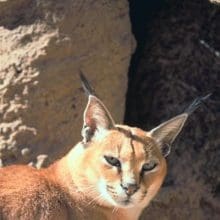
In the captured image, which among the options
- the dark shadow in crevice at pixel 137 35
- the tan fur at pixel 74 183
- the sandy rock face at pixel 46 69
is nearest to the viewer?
the tan fur at pixel 74 183

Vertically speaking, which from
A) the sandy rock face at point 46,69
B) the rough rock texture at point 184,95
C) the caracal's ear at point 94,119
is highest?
the caracal's ear at point 94,119

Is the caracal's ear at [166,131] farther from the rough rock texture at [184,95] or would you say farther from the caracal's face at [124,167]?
the rough rock texture at [184,95]

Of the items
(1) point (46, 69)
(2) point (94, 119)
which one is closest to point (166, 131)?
(2) point (94, 119)

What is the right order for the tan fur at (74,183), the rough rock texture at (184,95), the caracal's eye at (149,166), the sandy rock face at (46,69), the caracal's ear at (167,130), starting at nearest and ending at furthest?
the tan fur at (74,183) < the caracal's eye at (149,166) < the caracal's ear at (167,130) < the sandy rock face at (46,69) < the rough rock texture at (184,95)

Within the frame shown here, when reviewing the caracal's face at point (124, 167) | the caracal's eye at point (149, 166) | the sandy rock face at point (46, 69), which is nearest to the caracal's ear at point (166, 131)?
the caracal's face at point (124, 167)

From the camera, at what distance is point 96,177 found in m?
6.94

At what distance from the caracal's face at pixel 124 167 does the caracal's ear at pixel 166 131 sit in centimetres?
11

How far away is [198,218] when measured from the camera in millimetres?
8852

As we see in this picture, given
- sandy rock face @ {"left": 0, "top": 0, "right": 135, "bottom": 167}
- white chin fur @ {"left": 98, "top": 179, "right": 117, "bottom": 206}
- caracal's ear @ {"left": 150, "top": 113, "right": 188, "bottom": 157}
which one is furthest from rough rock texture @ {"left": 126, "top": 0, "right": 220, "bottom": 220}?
white chin fur @ {"left": 98, "top": 179, "right": 117, "bottom": 206}

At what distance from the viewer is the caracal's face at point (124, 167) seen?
22.2 ft

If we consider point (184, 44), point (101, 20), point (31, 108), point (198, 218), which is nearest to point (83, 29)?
point (101, 20)

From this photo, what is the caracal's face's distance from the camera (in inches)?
267

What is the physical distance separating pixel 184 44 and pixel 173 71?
33 cm

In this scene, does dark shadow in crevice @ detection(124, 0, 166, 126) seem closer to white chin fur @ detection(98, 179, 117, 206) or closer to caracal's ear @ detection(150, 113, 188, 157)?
caracal's ear @ detection(150, 113, 188, 157)
